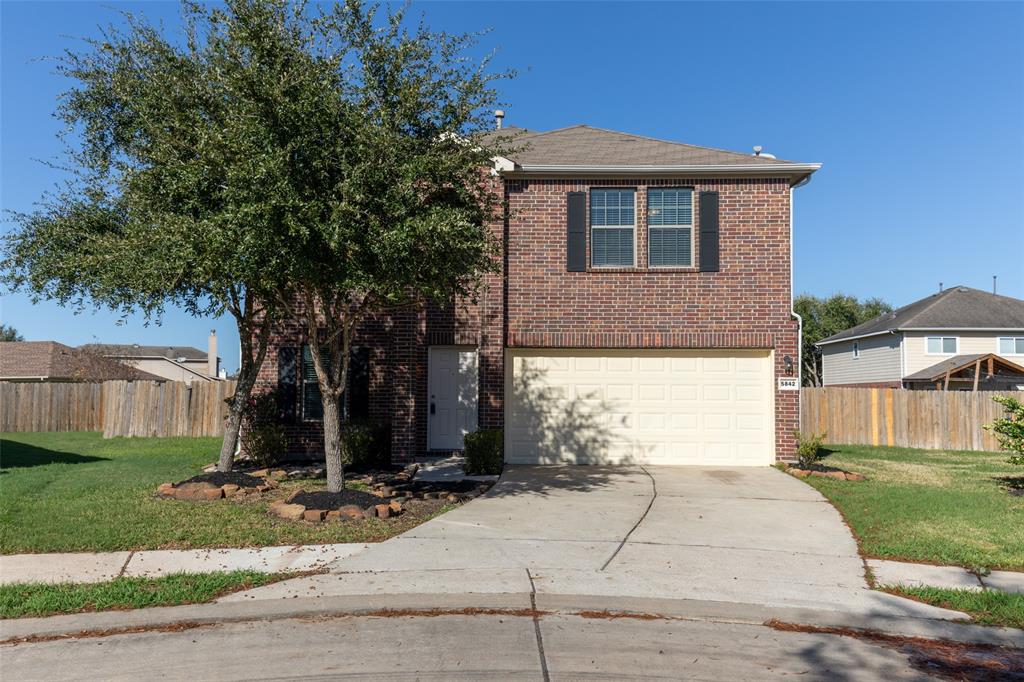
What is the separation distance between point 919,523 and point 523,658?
21.3ft

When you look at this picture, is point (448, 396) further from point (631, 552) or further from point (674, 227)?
point (631, 552)

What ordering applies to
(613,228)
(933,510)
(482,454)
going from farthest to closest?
(613,228) < (482,454) < (933,510)

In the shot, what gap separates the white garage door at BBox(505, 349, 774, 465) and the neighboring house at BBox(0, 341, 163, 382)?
24.6m

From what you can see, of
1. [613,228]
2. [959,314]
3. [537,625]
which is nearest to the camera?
[537,625]

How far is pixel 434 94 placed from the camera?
29.6 feet

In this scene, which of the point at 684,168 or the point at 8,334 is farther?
the point at 8,334

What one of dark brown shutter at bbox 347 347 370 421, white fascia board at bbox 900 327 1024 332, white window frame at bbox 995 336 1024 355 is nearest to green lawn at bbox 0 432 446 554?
dark brown shutter at bbox 347 347 370 421

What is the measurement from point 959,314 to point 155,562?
105 feet

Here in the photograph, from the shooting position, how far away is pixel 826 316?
161 feet

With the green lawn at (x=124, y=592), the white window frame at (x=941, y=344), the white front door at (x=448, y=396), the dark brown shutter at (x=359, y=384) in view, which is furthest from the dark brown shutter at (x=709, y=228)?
the white window frame at (x=941, y=344)

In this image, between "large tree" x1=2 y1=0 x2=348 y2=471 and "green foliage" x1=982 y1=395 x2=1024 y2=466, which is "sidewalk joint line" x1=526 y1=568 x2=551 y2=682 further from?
"green foliage" x1=982 y1=395 x2=1024 y2=466

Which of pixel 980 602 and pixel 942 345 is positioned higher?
pixel 942 345

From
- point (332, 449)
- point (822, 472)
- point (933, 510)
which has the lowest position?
point (933, 510)

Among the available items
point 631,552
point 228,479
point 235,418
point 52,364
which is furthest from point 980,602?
point 52,364
